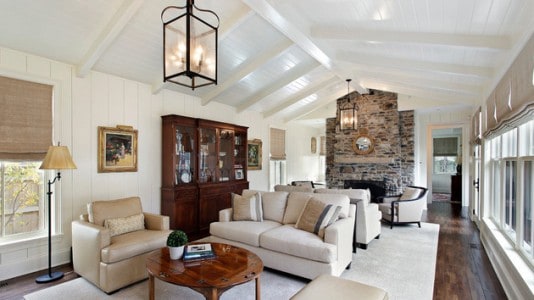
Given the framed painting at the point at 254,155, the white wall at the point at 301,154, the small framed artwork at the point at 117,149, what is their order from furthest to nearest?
the white wall at the point at 301,154, the framed painting at the point at 254,155, the small framed artwork at the point at 117,149

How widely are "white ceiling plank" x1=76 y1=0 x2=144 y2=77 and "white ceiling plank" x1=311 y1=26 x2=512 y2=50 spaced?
7.56 feet

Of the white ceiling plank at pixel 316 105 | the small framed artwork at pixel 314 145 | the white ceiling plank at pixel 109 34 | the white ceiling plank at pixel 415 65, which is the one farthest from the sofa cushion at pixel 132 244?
the small framed artwork at pixel 314 145

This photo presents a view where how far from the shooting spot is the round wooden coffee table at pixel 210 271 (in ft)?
7.36

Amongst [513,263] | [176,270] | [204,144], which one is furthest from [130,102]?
[513,263]

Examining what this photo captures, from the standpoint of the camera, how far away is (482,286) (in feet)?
10.5

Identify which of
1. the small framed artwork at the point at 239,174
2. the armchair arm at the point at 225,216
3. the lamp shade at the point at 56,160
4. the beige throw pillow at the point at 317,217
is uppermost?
the lamp shade at the point at 56,160

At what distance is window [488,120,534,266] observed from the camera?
289 cm

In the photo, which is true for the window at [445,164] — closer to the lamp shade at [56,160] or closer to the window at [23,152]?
the lamp shade at [56,160]

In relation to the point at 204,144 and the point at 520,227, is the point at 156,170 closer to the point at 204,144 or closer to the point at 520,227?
the point at 204,144

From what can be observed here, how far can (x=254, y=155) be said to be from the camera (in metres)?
7.50

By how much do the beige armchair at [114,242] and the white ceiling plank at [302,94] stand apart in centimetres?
471

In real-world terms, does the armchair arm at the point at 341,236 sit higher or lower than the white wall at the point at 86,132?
lower

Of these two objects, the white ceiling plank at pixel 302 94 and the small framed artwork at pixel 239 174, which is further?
the white ceiling plank at pixel 302 94

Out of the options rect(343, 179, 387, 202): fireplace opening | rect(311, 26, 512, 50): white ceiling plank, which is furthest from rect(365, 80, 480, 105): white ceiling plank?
rect(311, 26, 512, 50): white ceiling plank
